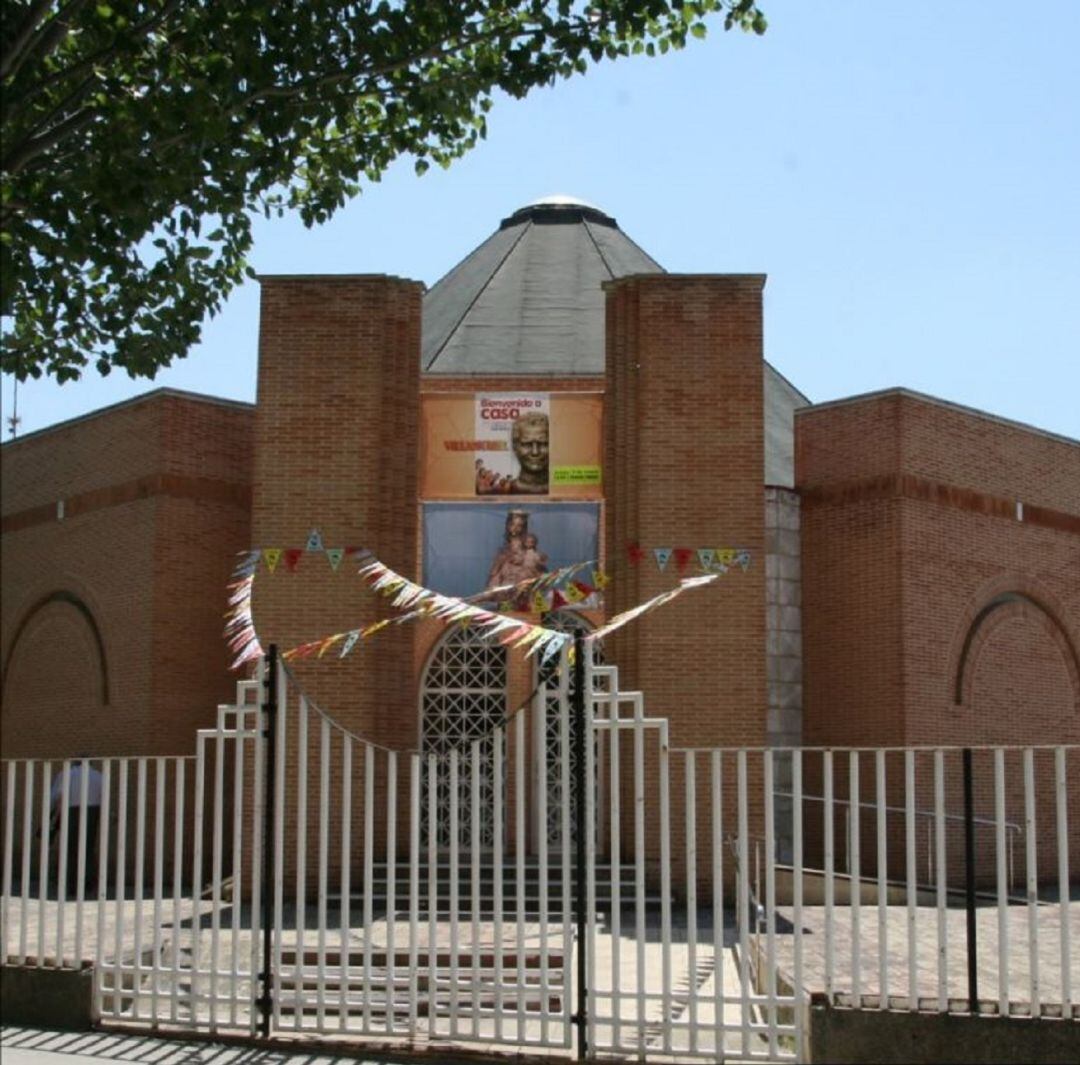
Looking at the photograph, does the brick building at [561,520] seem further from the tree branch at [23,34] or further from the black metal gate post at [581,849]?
the tree branch at [23,34]

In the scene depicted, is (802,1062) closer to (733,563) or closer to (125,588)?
(733,563)

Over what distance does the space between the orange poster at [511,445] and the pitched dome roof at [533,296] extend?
0.98 m

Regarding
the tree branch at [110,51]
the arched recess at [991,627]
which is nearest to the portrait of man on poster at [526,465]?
the arched recess at [991,627]

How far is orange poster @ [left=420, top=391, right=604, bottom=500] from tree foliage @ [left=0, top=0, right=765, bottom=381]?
307 inches

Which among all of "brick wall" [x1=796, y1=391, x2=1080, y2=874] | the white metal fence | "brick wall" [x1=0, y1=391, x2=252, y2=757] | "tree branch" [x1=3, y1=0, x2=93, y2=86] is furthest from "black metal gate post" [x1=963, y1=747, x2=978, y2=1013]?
"brick wall" [x1=0, y1=391, x2=252, y2=757]

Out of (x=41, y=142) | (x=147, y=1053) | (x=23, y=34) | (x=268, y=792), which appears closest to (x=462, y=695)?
(x=268, y=792)

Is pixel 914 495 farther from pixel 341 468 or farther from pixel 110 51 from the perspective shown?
pixel 110 51

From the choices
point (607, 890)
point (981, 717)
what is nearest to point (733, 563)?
point (607, 890)

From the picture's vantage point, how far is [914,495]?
2114 centimetres

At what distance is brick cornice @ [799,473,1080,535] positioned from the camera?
21.1 metres

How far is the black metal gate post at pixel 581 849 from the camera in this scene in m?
8.83

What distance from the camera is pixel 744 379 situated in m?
18.6

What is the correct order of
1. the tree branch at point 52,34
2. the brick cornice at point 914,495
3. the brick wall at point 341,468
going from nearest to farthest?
the tree branch at point 52,34, the brick wall at point 341,468, the brick cornice at point 914,495

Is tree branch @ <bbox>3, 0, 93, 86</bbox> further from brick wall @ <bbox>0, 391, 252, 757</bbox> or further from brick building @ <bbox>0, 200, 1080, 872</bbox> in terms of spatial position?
brick wall @ <bbox>0, 391, 252, 757</bbox>
